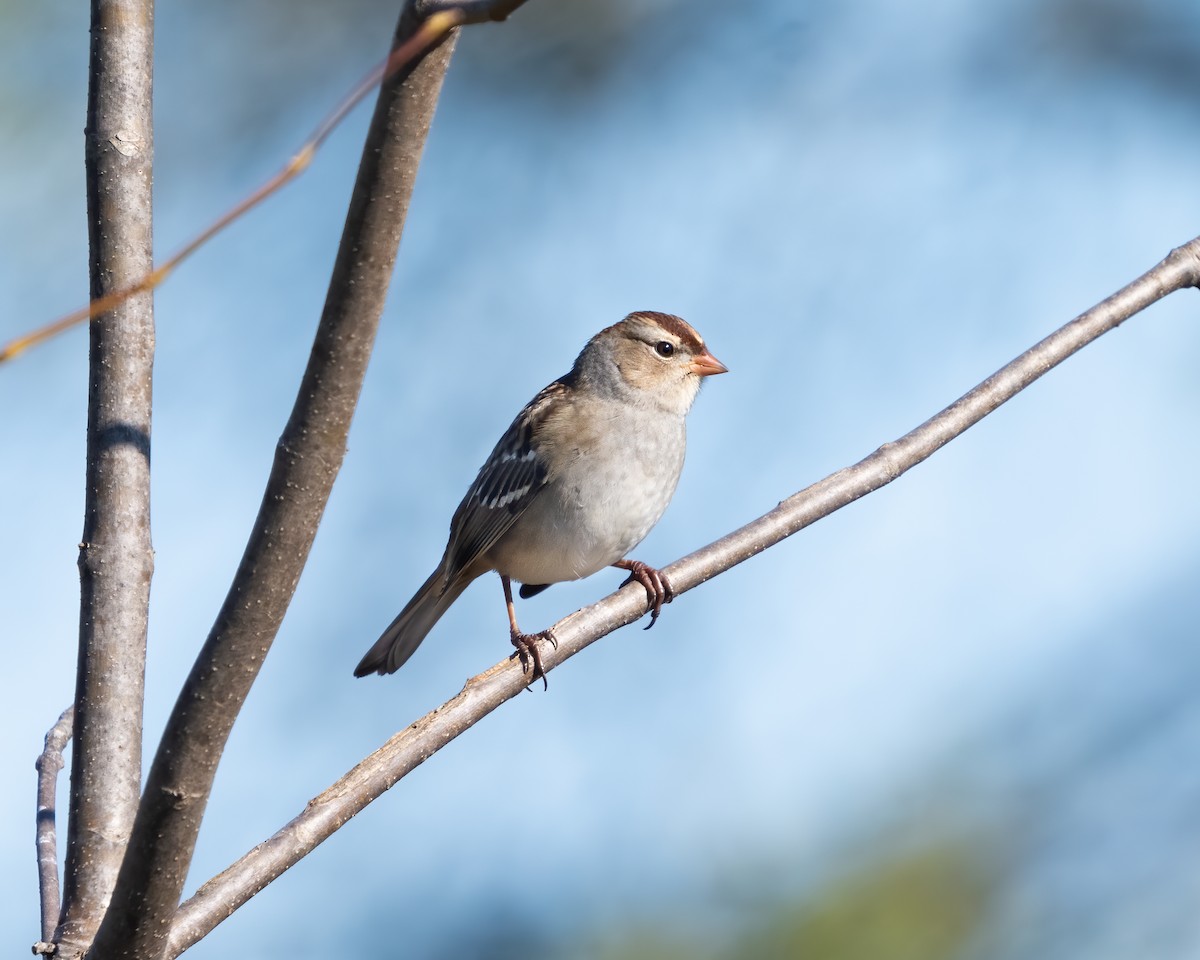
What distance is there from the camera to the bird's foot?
304 centimetres

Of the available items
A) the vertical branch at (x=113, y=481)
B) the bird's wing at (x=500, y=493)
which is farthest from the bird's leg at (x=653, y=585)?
the vertical branch at (x=113, y=481)

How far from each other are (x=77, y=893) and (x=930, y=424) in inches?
74.8

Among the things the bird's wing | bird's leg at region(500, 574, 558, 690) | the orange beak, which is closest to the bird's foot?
bird's leg at region(500, 574, 558, 690)

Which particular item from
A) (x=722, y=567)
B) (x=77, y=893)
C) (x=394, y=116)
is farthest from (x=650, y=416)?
(x=394, y=116)

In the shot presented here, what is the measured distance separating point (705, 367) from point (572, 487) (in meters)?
0.87

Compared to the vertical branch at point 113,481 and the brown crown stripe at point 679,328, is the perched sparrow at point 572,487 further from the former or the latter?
the vertical branch at point 113,481

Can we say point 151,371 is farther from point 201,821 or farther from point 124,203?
point 201,821

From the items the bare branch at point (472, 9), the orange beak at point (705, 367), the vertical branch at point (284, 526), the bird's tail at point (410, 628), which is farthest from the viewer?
the orange beak at point (705, 367)

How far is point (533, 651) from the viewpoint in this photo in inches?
140

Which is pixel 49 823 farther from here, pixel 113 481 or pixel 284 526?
pixel 284 526

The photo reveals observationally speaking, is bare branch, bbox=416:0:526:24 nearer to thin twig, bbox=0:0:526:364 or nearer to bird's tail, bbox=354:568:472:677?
thin twig, bbox=0:0:526:364

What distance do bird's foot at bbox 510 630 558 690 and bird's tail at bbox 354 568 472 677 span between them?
2.75ft

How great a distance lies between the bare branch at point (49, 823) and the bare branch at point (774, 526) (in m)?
0.48

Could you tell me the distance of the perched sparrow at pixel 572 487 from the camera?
4.61m
